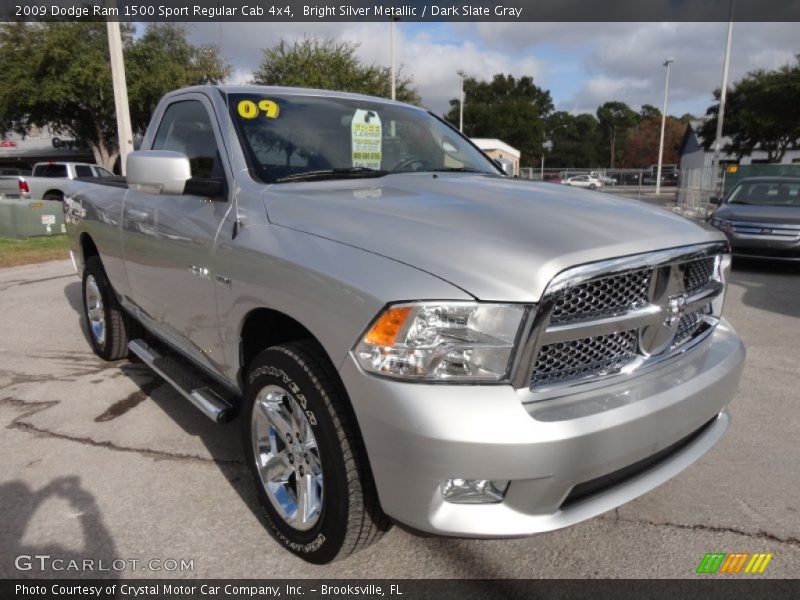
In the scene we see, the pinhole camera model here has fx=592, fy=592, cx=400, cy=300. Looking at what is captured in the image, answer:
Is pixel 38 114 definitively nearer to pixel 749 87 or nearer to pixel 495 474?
pixel 495 474

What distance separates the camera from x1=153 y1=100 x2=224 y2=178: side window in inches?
117

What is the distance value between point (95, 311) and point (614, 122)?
4236 inches

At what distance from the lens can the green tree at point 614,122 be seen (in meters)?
93.9

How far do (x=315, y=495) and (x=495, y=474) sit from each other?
801 millimetres

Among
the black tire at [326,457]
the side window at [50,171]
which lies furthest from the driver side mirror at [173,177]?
the side window at [50,171]

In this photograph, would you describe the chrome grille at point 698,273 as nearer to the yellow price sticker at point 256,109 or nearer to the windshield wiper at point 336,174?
the windshield wiper at point 336,174

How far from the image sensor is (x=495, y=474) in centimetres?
174

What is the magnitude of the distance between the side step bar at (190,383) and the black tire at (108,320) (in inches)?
24.6

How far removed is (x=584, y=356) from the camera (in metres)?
1.97

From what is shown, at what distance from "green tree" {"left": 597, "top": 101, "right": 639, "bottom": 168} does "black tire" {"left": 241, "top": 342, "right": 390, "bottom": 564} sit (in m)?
95.7

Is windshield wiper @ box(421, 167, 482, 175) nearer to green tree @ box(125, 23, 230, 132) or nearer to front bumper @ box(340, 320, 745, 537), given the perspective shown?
front bumper @ box(340, 320, 745, 537)

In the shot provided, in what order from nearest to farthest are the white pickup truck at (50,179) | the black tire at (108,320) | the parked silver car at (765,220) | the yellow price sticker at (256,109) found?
the yellow price sticker at (256,109) → the black tire at (108,320) → the parked silver car at (765,220) → the white pickup truck at (50,179)

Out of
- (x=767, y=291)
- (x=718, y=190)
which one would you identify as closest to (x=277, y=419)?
(x=767, y=291)

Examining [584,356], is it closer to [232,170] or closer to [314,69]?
[232,170]
